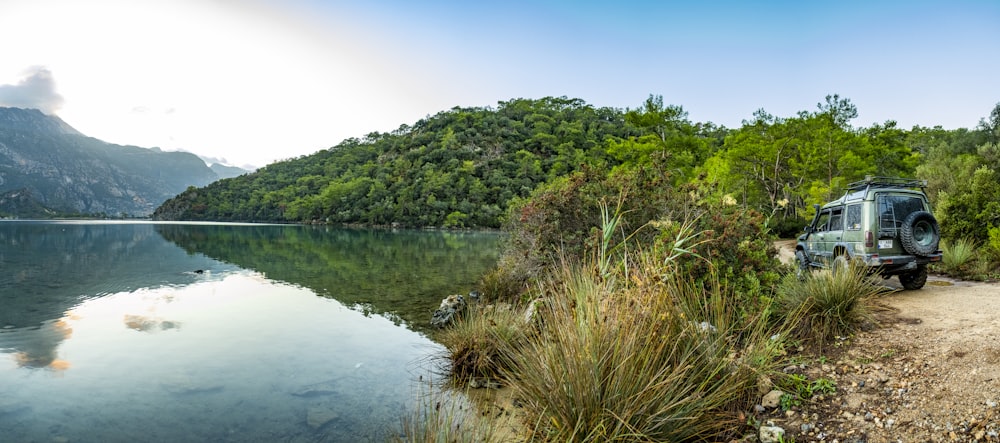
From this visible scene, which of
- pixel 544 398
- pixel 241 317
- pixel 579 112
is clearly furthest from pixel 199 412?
pixel 579 112

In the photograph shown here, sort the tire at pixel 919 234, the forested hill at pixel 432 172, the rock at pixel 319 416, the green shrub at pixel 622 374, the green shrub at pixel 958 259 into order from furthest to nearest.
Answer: the forested hill at pixel 432 172
the green shrub at pixel 958 259
the tire at pixel 919 234
the rock at pixel 319 416
the green shrub at pixel 622 374

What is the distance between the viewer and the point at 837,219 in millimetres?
9414

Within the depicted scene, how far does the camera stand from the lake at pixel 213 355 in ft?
17.6

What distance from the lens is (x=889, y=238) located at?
793cm

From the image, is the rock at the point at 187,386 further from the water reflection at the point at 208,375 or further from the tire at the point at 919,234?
the tire at the point at 919,234

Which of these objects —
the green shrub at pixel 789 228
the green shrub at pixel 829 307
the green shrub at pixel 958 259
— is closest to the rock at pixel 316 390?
the green shrub at pixel 829 307

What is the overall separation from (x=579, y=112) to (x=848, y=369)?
115m

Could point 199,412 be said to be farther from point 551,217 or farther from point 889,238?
point 889,238

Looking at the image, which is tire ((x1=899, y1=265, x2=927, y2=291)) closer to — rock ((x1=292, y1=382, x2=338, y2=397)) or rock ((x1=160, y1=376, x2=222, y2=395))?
rock ((x1=292, y1=382, x2=338, y2=397))

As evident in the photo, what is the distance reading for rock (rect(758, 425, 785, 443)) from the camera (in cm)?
346

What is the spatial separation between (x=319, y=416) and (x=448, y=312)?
4783 millimetres

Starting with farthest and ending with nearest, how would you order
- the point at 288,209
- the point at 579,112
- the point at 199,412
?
the point at 579,112 → the point at 288,209 → the point at 199,412

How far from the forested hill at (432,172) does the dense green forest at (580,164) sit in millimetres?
302

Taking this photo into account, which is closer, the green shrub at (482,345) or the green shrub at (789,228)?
the green shrub at (482,345)
